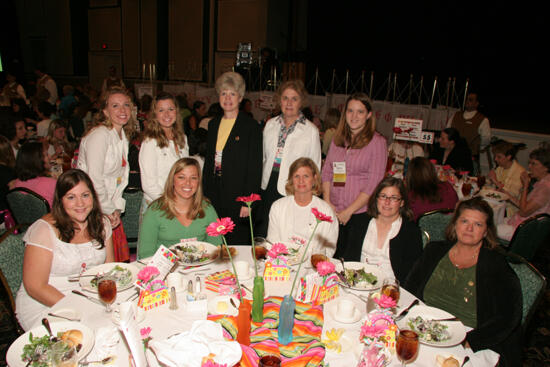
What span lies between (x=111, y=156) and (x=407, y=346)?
245 cm

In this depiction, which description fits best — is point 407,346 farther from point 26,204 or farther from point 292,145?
point 26,204

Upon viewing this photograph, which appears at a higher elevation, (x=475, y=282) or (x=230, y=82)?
(x=230, y=82)

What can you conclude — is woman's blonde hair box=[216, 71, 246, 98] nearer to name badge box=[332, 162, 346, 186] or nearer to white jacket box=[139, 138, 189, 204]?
white jacket box=[139, 138, 189, 204]

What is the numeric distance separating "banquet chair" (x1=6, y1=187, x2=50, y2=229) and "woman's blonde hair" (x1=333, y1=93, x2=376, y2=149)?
2.30 m

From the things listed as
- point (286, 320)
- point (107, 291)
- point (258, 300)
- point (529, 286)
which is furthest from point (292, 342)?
point (529, 286)

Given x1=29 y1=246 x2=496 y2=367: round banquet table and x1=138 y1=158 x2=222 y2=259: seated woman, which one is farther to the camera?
x1=138 y1=158 x2=222 y2=259: seated woman

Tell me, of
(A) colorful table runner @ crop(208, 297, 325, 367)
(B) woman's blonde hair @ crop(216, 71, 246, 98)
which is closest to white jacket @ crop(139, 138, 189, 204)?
(B) woman's blonde hair @ crop(216, 71, 246, 98)

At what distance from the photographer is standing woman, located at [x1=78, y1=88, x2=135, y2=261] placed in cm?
293

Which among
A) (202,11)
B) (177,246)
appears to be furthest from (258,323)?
(202,11)

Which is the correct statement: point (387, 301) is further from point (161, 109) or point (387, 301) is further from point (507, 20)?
point (507, 20)

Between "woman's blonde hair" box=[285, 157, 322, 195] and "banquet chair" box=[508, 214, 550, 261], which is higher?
"woman's blonde hair" box=[285, 157, 322, 195]

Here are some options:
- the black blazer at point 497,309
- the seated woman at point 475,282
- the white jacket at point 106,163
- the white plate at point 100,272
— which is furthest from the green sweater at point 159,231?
the black blazer at point 497,309

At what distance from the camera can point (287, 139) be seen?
3.36 metres

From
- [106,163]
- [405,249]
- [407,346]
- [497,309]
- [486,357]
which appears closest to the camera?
[407,346]
